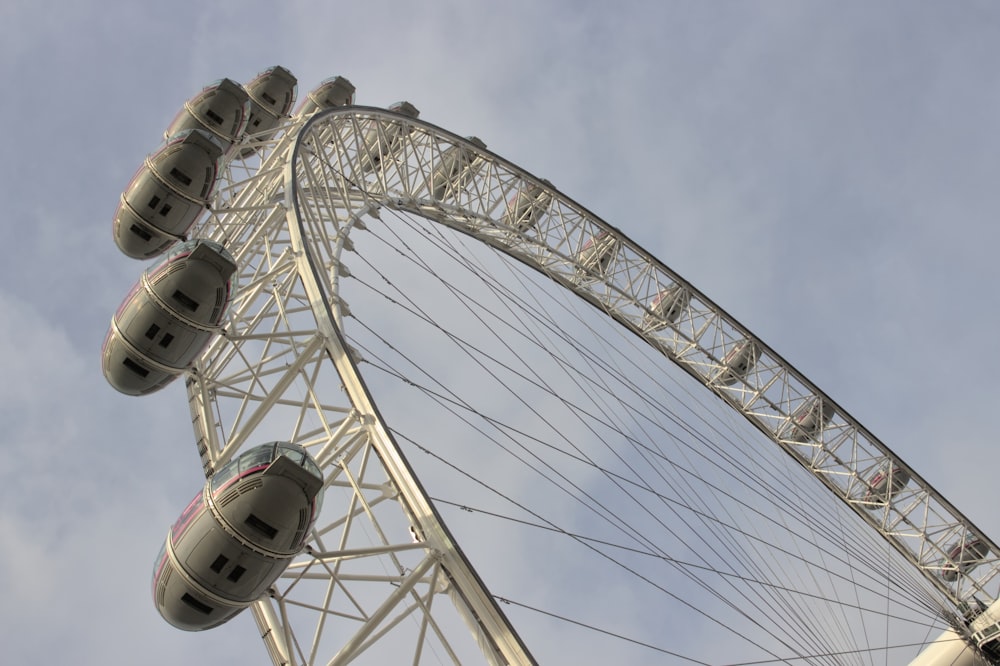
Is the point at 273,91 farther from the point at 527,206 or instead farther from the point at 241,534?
the point at 241,534

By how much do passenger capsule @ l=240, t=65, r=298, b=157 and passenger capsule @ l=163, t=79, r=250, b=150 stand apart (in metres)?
3.46

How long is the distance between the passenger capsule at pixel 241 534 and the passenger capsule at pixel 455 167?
16566 mm

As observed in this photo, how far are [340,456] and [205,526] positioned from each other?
7.35 feet

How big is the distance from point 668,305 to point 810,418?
22.2 ft

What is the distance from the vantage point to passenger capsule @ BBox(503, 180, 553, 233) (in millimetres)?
27406

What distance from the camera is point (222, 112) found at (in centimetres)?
1920

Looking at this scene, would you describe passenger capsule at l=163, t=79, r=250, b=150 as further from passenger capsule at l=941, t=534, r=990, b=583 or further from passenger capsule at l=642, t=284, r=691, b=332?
passenger capsule at l=941, t=534, r=990, b=583

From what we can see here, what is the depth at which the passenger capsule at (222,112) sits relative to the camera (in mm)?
19188

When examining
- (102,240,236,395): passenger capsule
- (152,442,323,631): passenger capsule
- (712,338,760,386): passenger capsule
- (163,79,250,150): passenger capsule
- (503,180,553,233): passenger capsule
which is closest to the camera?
(152,442,323,631): passenger capsule

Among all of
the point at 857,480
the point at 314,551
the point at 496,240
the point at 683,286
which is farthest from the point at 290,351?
the point at 857,480

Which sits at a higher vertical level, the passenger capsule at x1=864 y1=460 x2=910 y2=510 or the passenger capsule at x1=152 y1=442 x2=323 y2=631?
the passenger capsule at x1=864 y1=460 x2=910 y2=510

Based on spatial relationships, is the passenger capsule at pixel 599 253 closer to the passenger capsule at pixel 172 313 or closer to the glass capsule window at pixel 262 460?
the passenger capsule at pixel 172 313

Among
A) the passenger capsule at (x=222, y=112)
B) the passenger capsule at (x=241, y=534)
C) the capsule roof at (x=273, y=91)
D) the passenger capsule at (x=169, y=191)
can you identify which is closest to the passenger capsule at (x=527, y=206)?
the capsule roof at (x=273, y=91)

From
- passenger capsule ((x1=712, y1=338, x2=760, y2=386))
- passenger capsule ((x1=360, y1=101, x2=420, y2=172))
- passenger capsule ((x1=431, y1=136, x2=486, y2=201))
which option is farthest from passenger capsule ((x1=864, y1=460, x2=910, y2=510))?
passenger capsule ((x1=360, y1=101, x2=420, y2=172))
